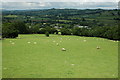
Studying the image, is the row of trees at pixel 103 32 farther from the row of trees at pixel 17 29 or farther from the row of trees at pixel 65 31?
the row of trees at pixel 17 29

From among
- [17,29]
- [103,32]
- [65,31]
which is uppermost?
[103,32]

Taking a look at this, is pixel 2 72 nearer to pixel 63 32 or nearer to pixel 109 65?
pixel 109 65

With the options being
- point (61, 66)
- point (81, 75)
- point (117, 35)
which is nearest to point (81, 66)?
point (61, 66)

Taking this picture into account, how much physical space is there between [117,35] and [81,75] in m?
45.2

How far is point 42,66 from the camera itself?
1573cm

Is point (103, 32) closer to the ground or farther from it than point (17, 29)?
farther from it

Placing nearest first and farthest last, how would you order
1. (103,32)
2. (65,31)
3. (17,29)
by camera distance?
(103,32) → (17,29) → (65,31)

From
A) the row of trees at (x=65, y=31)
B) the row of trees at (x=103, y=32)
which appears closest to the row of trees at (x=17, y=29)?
the row of trees at (x=65, y=31)

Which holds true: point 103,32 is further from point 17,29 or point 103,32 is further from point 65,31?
point 17,29

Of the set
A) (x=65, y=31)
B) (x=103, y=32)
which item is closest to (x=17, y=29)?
(x=65, y=31)

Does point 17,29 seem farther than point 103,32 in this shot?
Yes

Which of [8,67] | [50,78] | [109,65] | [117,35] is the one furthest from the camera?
[117,35]

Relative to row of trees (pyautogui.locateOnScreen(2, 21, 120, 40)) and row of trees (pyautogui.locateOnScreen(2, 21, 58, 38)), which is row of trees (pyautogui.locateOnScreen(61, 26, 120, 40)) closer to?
row of trees (pyautogui.locateOnScreen(2, 21, 120, 40))

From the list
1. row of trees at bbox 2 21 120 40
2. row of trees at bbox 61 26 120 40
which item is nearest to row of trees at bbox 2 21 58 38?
row of trees at bbox 2 21 120 40
